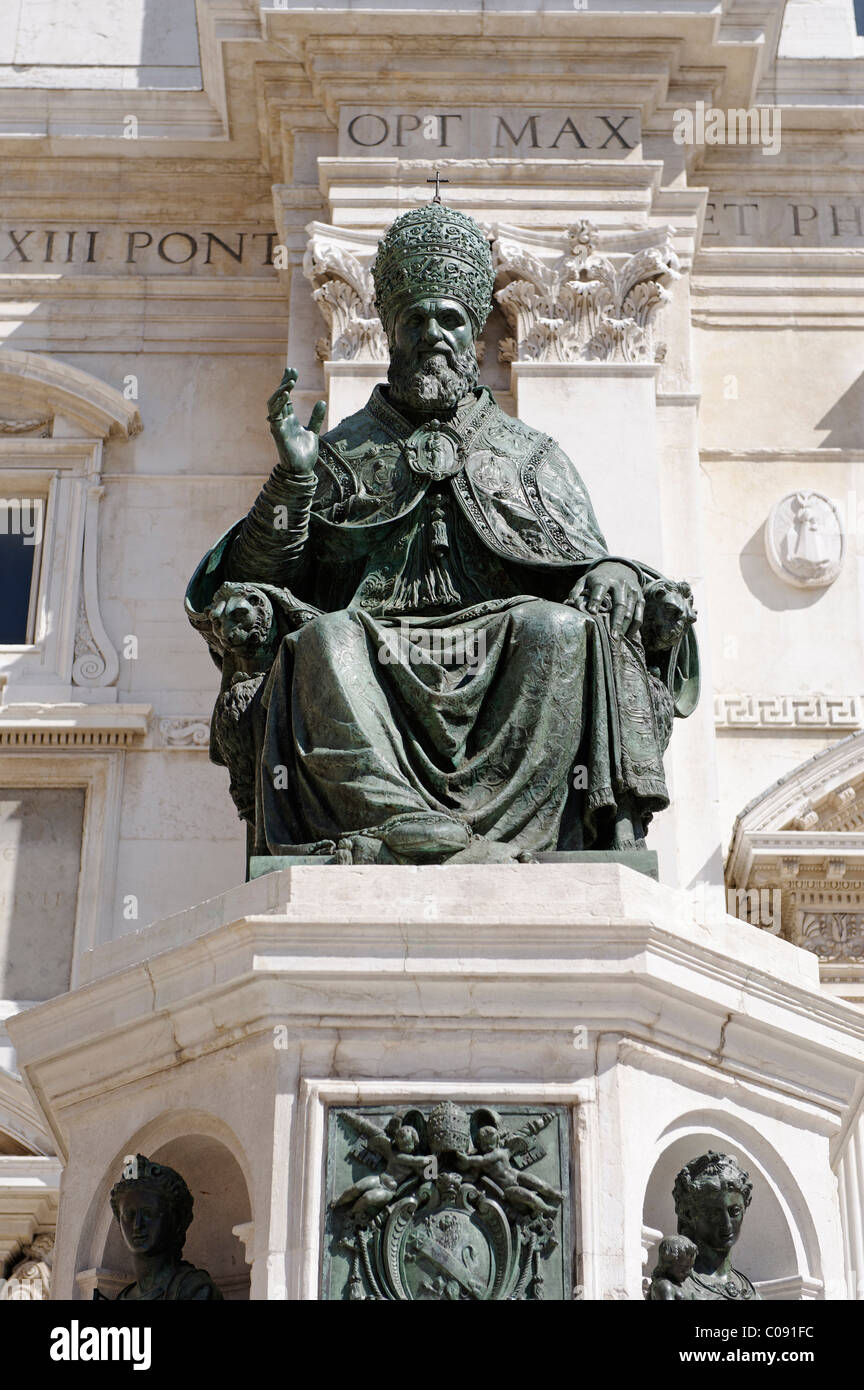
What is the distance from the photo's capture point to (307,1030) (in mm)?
5336

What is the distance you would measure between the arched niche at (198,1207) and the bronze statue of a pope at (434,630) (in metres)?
0.81

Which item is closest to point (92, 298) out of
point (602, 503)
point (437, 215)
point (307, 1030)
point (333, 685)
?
point (602, 503)

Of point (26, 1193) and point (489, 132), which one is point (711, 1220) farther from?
point (489, 132)

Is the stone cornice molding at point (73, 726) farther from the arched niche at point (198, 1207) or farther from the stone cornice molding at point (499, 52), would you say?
the arched niche at point (198, 1207)

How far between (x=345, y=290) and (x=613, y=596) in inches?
257

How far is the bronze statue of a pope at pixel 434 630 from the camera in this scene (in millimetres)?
6000

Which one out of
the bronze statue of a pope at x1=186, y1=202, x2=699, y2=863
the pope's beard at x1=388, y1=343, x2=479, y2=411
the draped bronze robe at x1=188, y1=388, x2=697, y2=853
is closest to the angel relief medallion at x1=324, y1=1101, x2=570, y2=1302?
the bronze statue of a pope at x1=186, y1=202, x2=699, y2=863

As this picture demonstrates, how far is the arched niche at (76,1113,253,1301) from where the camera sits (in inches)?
222

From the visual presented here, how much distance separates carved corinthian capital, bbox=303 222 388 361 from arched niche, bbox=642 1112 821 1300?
24.2ft

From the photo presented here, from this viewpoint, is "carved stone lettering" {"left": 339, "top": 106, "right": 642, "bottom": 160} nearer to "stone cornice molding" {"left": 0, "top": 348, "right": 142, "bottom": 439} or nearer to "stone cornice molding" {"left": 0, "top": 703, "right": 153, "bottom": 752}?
"stone cornice molding" {"left": 0, "top": 348, "right": 142, "bottom": 439}

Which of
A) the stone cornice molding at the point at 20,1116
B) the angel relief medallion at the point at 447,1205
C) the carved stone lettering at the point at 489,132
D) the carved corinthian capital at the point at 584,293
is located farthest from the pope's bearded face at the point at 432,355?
the carved stone lettering at the point at 489,132
